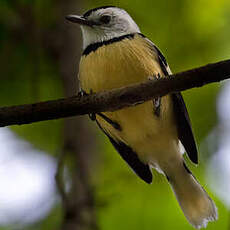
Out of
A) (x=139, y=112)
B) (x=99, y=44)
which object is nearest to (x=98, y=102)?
(x=139, y=112)

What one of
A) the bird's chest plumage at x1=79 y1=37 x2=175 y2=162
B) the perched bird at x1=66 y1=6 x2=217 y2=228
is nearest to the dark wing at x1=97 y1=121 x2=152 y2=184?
the perched bird at x1=66 y1=6 x2=217 y2=228

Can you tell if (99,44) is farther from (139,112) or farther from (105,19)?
(139,112)

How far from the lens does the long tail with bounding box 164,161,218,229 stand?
13.0ft

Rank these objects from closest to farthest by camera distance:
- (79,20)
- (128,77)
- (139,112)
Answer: (128,77) → (139,112) → (79,20)

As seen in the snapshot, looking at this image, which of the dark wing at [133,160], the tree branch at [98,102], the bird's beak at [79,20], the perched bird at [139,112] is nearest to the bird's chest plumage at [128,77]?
the perched bird at [139,112]

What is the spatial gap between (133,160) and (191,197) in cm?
51

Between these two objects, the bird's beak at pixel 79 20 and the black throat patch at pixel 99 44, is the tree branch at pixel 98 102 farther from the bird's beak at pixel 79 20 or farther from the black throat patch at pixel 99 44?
the bird's beak at pixel 79 20

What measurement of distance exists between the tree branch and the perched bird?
2.13ft

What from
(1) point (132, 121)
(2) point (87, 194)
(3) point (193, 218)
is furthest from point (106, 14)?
(3) point (193, 218)

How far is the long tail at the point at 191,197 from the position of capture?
398cm

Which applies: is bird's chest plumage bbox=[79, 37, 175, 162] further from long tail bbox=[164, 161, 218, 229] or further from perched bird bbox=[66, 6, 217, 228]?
long tail bbox=[164, 161, 218, 229]

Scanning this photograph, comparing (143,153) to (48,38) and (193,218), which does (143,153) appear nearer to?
(193,218)

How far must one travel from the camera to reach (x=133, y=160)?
4098 mm

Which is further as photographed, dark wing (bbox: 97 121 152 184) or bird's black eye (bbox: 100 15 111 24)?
bird's black eye (bbox: 100 15 111 24)
